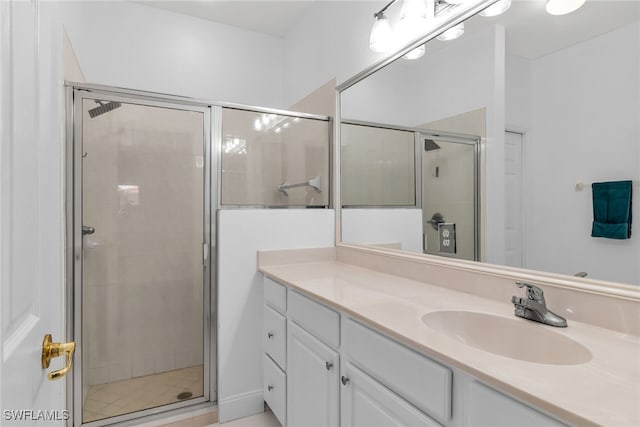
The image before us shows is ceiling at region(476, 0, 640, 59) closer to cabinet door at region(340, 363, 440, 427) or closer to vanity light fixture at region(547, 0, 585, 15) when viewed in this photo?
vanity light fixture at region(547, 0, 585, 15)

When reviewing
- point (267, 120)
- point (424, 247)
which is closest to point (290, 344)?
point (424, 247)

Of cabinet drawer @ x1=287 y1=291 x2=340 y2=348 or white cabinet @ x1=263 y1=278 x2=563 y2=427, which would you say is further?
cabinet drawer @ x1=287 y1=291 x2=340 y2=348

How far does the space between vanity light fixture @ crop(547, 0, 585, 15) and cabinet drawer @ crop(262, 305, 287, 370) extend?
1.60 metres

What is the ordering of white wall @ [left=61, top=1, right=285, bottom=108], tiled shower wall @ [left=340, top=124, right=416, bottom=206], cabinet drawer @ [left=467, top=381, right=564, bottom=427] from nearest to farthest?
cabinet drawer @ [left=467, top=381, right=564, bottom=427] → tiled shower wall @ [left=340, top=124, right=416, bottom=206] → white wall @ [left=61, top=1, right=285, bottom=108]

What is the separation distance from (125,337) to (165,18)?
2.31 m

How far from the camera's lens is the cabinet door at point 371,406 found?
90cm

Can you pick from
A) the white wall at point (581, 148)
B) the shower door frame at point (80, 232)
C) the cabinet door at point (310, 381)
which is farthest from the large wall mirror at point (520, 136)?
the shower door frame at point (80, 232)

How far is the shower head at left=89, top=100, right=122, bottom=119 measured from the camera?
5.88 feet

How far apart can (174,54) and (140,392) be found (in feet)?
7.82

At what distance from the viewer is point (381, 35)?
1.72 metres

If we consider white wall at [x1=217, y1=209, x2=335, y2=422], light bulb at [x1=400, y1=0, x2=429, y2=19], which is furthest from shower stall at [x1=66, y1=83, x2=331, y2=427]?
light bulb at [x1=400, y1=0, x2=429, y2=19]

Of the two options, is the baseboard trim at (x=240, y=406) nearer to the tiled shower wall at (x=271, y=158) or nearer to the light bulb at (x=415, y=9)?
the tiled shower wall at (x=271, y=158)

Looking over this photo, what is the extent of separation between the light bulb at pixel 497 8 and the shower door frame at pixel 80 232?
A: 4.72 ft

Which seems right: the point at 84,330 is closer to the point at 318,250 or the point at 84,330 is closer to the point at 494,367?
the point at 318,250
